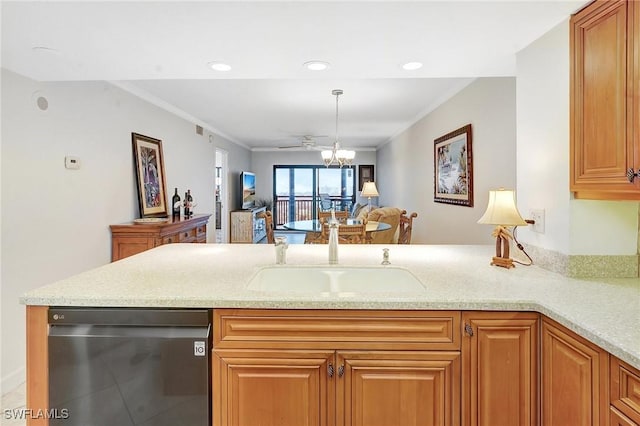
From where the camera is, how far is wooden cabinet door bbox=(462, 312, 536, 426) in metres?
1.35

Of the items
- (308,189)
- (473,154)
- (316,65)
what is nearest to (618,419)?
(316,65)

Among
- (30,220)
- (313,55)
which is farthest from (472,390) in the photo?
(30,220)

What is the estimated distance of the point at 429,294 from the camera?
1406 mm

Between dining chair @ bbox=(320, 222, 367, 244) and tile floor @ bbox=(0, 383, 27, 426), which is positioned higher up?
dining chair @ bbox=(320, 222, 367, 244)

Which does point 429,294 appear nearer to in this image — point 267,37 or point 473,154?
point 267,37

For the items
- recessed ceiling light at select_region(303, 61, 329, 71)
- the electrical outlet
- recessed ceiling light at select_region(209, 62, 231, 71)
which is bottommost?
the electrical outlet

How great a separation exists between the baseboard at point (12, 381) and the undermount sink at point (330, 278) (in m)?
2.05

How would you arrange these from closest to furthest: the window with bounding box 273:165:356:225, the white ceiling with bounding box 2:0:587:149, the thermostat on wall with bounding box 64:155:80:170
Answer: the white ceiling with bounding box 2:0:587:149 → the thermostat on wall with bounding box 64:155:80:170 → the window with bounding box 273:165:356:225

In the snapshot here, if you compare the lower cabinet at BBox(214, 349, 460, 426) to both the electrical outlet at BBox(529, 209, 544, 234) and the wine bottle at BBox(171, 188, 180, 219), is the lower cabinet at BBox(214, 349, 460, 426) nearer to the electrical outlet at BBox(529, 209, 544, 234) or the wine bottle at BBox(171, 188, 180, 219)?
the electrical outlet at BBox(529, 209, 544, 234)

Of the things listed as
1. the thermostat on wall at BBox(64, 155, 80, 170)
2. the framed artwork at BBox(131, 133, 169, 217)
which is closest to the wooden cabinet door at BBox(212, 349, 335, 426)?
the thermostat on wall at BBox(64, 155, 80, 170)

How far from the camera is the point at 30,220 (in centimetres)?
255

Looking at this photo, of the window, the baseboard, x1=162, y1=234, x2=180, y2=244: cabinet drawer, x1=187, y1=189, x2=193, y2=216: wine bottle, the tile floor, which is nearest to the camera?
the tile floor

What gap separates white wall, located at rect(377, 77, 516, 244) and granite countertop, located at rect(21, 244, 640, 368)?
1489 mm

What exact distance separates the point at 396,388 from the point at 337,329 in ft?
1.05
